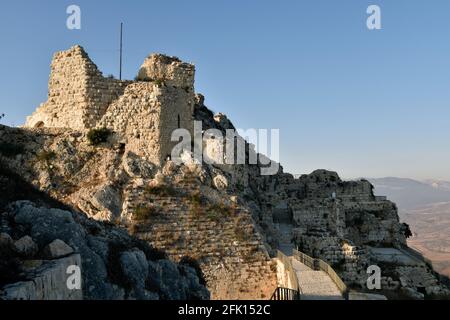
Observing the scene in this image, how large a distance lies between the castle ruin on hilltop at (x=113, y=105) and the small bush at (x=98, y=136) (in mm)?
273

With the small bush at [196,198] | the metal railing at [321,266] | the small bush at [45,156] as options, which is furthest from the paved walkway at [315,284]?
the small bush at [45,156]

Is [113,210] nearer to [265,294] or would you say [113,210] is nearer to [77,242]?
[265,294]

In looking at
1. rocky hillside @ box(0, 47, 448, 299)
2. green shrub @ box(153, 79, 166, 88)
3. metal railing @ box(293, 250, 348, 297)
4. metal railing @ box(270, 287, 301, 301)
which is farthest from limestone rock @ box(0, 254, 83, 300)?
green shrub @ box(153, 79, 166, 88)

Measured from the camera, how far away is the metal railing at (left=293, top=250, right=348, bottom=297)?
627 inches

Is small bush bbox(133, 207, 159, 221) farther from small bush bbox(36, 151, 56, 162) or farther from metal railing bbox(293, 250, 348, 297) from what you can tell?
metal railing bbox(293, 250, 348, 297)

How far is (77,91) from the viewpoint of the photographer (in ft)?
75.5

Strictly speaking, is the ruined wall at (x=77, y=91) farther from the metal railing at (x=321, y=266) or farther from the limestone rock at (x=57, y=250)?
the limestone rock at (x=57, y=250)

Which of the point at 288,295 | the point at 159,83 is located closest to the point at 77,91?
the point at 159,83

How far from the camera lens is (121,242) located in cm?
1058

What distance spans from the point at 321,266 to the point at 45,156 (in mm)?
13229

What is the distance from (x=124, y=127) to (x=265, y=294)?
10.4m

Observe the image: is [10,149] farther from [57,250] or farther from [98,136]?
[57,250]

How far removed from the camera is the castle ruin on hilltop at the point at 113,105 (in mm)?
22828
